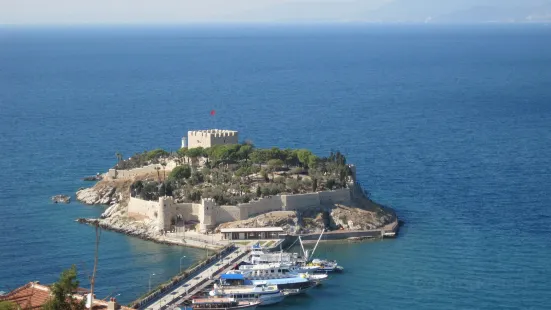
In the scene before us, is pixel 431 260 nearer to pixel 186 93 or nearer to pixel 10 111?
pixel 10 111

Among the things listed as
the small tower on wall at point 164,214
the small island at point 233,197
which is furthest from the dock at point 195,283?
the small tower on wall at point 164,214

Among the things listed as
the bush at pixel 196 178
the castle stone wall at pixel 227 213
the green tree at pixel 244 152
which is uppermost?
the green tree at pixel 244 152

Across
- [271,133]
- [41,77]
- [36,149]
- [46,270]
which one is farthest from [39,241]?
[41,77]

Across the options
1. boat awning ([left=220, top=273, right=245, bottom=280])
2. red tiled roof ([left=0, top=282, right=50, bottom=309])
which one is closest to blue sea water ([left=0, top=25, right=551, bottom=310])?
boat awning ([left=220, top=273, right=245, bottom=280])

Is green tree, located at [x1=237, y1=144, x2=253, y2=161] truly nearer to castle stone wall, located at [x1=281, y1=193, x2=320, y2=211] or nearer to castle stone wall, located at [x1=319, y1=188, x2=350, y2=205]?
castle stone wall, located at [x1=281, y1=193, x2=320, y2=211]

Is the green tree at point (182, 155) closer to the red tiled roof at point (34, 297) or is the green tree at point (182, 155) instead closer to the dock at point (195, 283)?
the dock at point (195, 283)

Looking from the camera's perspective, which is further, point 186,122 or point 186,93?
point 186,93

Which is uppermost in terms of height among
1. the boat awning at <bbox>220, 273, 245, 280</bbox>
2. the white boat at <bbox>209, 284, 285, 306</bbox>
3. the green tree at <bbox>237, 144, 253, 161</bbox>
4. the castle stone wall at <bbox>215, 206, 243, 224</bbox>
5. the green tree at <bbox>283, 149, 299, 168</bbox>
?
the green tree at <bbox>237, 144, 253, 161</bbox>
